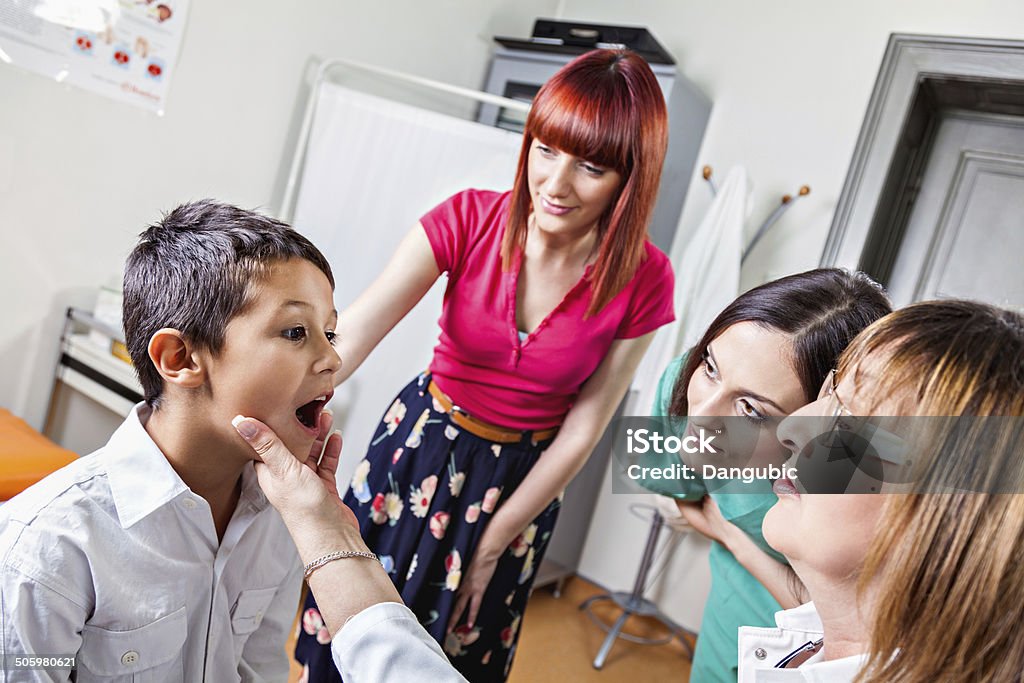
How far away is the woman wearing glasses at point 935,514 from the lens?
0.61m

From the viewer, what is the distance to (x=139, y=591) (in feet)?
3.00

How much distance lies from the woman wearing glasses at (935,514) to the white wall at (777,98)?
217 centimetres

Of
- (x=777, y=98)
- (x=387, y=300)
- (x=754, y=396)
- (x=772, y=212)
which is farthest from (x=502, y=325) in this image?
(x=777, y=98)

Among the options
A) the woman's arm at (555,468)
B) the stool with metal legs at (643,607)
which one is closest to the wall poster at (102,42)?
the woman's arm at (555,468)

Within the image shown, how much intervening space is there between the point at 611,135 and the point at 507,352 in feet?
1.28

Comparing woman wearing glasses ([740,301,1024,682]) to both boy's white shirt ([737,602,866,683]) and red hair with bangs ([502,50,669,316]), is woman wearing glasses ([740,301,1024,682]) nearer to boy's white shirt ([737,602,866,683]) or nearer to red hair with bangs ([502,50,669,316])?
boy's white shirt ([737,602,866,683])

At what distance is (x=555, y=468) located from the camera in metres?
1.40

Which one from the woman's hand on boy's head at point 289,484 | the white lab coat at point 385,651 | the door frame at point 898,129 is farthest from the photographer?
the door frame at point 898,129

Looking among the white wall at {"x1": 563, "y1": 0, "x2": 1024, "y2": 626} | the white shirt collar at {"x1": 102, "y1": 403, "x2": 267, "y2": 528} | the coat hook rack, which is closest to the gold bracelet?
the white shirt collar at {"x1": 102, "y1": 403, "x2": 267, "y2": 528}

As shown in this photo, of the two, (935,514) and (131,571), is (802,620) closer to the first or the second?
(935,514)

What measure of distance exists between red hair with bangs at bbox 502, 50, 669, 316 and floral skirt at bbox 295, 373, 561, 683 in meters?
0.31

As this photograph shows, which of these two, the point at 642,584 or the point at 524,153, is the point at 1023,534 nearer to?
the point at 524,153

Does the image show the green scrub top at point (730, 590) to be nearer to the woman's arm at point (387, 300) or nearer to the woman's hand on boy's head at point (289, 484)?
the woman's arm at point (387, 300)

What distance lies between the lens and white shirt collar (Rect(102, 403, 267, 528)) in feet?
2.99
